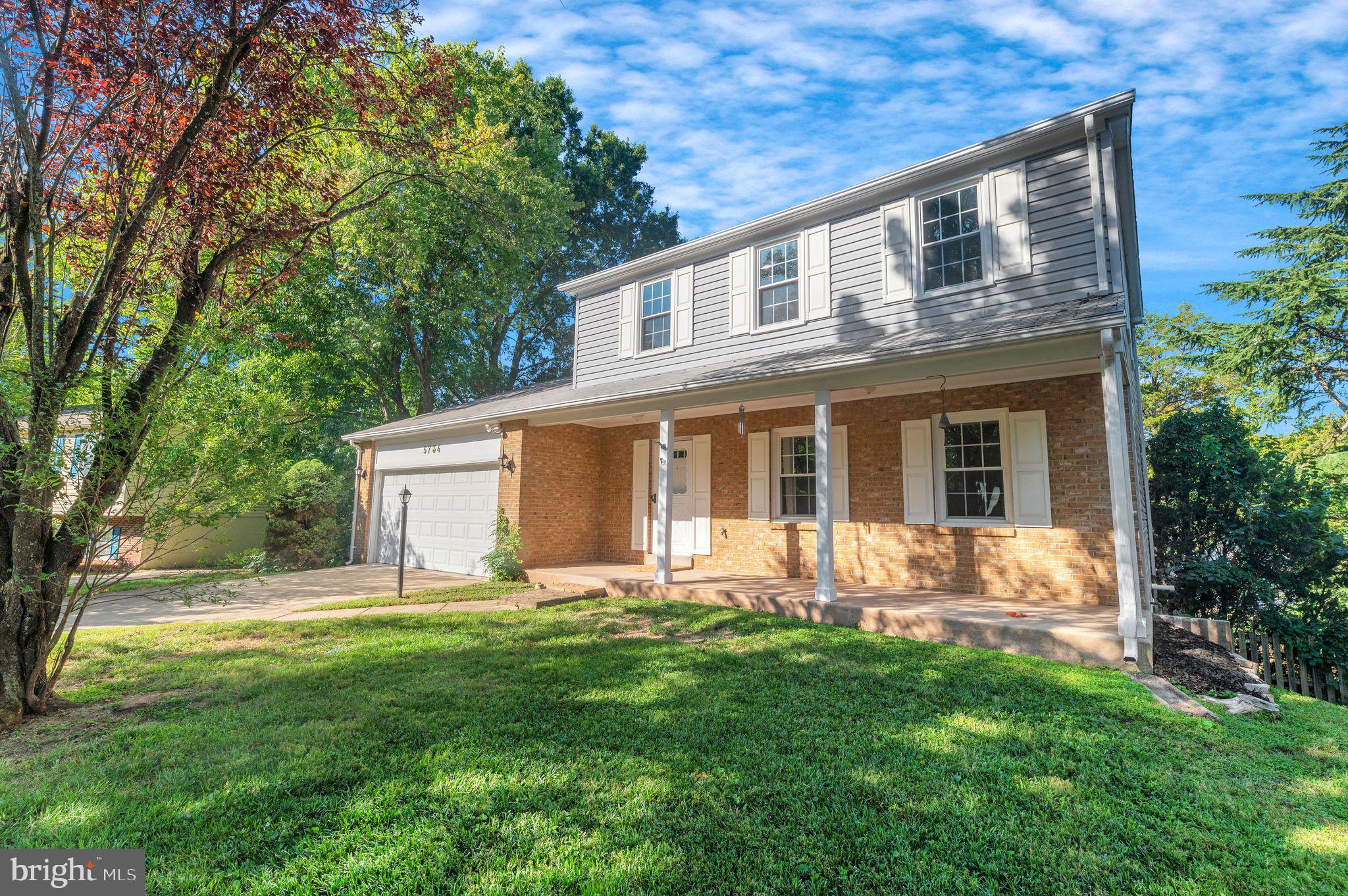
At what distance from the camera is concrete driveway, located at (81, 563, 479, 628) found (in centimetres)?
713

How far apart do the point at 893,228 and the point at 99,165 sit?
8161mm

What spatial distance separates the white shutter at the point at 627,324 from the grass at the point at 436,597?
4652mm

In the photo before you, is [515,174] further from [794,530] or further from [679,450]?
[794,530]

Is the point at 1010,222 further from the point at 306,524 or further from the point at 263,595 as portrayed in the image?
the point at 306,524

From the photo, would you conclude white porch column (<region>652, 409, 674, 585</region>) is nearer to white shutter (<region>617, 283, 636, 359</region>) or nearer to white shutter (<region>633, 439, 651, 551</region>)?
white shutter (<region>633, 439, 651, 551</region>)

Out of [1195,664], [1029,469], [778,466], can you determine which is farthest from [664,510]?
[1195,664]

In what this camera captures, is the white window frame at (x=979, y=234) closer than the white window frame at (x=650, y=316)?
Yes

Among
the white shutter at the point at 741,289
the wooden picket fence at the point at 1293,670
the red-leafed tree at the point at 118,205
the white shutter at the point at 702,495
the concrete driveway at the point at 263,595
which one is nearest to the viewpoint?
the red-leafed tree at the point at 118,205

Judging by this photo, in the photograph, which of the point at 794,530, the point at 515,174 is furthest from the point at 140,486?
the point at 515,174

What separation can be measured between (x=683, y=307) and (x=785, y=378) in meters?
3.74

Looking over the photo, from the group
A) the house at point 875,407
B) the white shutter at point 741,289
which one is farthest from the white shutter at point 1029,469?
the white shutter at point 741,289

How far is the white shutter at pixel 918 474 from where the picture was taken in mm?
7812

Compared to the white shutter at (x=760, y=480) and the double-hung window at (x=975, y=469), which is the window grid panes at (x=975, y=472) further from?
the white shutter at (x=760, y=480)

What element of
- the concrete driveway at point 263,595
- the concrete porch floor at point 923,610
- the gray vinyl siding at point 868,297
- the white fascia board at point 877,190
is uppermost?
the white fascia board at point 877,190
